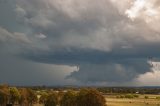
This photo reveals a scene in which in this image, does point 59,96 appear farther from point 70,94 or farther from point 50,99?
point 70,94

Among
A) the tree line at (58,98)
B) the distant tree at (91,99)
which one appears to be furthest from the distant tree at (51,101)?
the distant tree at (91,99)

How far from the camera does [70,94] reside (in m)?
151

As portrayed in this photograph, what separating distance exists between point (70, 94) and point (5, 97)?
3475cm

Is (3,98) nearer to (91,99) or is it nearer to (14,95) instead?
(14,95)

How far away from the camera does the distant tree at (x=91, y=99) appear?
4960 inches

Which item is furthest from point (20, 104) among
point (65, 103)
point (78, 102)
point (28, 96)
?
point (78, 102)

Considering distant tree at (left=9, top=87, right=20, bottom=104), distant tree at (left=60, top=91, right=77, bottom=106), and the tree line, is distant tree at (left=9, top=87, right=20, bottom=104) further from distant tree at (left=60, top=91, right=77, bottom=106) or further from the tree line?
distant tree at (left=60, top=91, right=77, bottom=106)

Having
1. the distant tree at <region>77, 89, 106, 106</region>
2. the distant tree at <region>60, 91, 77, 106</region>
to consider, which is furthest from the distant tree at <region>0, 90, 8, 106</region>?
the distant tree at <region>77, 89, 106, 106</region>

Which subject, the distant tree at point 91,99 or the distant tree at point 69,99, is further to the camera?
the distant tree at point 69,99

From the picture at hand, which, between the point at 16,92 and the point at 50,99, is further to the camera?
the point at 16,92

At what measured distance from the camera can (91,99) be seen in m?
127

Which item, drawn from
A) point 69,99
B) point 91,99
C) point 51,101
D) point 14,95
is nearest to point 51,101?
point 51,101

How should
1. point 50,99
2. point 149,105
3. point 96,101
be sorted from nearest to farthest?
point 96,101 < point 50,99 < point 149,105

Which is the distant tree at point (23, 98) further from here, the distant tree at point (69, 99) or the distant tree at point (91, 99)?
the distant tree at point (91, 99)
